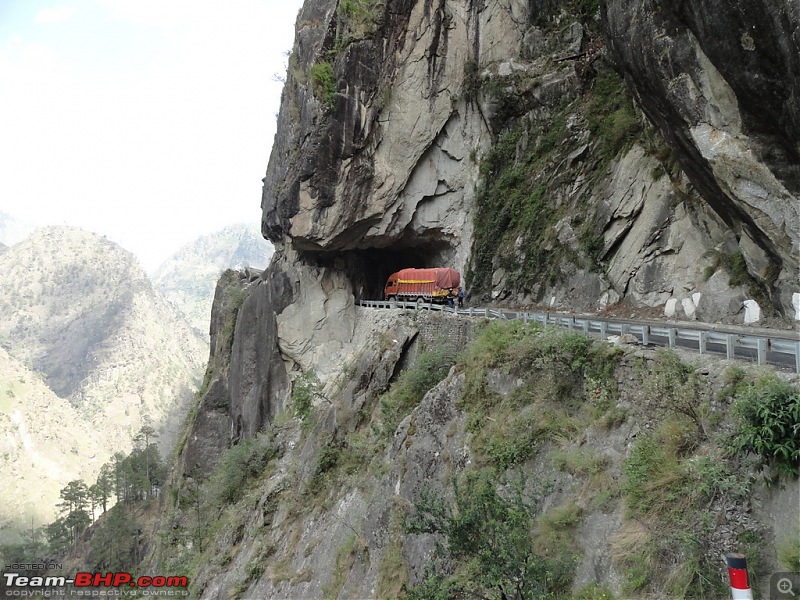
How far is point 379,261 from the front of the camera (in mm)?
35156

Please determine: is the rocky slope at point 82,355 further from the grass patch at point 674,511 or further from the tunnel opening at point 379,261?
the grass patch at point 674,511

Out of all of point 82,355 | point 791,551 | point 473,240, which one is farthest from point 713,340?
point 82,355

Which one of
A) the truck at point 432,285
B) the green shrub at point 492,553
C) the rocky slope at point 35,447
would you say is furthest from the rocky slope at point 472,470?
the rocky slope at point 35,447

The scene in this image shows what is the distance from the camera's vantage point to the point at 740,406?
6578mm

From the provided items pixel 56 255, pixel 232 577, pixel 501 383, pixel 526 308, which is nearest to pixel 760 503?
pixel 501 383

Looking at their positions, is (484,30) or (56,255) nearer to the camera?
(484,30)

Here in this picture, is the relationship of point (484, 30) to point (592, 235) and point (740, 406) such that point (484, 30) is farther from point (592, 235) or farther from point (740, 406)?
point (740, 406)

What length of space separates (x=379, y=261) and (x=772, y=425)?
97.8 ft

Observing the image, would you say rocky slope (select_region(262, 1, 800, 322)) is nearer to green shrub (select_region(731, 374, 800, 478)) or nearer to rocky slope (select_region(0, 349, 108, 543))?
green shrub (select_region(731, 374, 800, 478))

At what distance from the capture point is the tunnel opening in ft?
97.4

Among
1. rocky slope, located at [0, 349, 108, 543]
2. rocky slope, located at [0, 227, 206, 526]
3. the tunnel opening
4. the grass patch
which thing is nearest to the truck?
the tunnel opening

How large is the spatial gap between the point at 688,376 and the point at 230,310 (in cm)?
3339

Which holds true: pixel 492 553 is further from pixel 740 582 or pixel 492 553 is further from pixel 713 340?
pixel 713 340

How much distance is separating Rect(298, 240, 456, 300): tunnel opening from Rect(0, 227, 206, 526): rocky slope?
7698 centimetres
